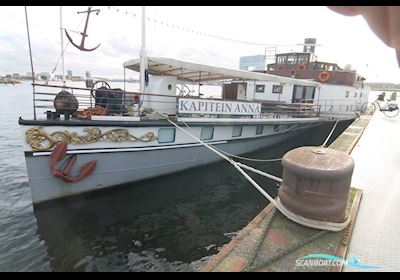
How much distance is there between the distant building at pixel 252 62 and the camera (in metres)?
24.6

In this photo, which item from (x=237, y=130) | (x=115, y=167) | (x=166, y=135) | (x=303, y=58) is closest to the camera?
(x=115, y=167)

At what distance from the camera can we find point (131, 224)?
286 inches

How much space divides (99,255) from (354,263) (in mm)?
5143

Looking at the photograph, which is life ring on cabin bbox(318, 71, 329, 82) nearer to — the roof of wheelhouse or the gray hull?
the roof of wheelhouse

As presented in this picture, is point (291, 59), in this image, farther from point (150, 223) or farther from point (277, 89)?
point (150, 223)

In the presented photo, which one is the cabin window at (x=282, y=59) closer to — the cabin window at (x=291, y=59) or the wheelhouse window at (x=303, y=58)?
the cabin window at (x=291, y=59)

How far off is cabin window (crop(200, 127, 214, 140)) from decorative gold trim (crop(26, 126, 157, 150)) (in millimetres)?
2577

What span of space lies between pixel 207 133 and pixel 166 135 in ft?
6.71

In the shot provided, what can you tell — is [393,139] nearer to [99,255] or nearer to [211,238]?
[211,238]

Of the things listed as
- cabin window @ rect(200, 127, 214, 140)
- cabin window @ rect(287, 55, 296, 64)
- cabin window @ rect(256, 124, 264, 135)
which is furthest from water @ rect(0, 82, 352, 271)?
cabin window @ rect(287, 55, 296, 64)

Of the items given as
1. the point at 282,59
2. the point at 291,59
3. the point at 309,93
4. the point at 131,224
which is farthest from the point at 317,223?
the point at 282,59

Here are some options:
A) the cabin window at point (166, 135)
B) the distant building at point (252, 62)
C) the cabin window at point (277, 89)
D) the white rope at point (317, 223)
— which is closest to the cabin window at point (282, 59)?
the distant building at point (252, 62)

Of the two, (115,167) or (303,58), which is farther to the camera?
(303,58)

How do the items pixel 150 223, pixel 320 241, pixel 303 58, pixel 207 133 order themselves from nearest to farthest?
pixel 320 241 < pixel 150 223 < pixel 207 133 < pixel 303 58
